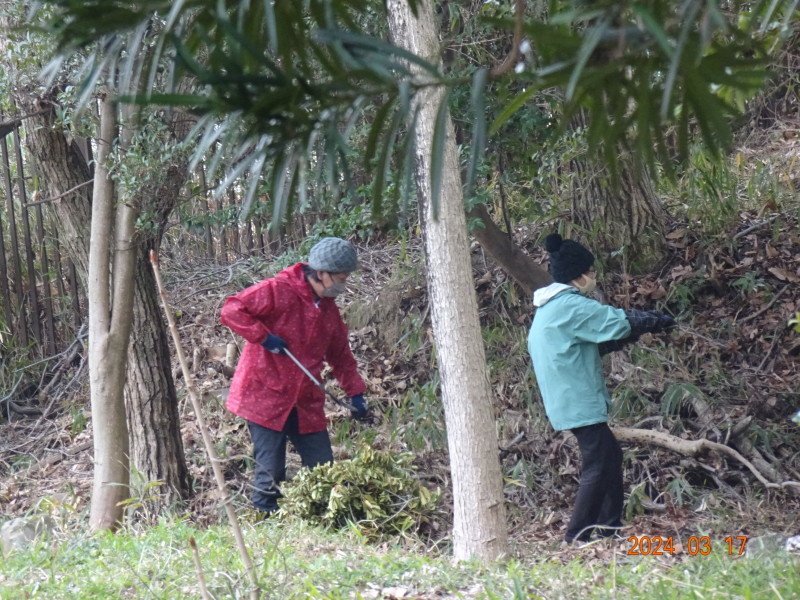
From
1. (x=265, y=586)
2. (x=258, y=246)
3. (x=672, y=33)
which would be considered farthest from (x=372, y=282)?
(x=672, y=33)

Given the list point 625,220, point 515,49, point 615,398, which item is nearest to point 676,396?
point 615,398

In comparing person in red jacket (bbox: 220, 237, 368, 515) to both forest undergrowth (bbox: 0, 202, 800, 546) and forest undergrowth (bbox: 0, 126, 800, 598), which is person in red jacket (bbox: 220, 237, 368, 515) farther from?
forest undergrowth (bbox: 0, 126, 800, 598)

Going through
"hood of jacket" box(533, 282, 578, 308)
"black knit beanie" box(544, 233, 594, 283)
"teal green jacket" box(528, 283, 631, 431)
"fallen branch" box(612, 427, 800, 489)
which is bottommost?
"fallen branch" box(612, 427, 800, 489)

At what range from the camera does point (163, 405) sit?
6.12m

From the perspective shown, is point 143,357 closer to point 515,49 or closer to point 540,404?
point 540,404

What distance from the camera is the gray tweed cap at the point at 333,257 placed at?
5.73 m

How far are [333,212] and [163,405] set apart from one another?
1781 mm

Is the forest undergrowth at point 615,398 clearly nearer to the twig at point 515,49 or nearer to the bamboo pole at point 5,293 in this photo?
the bamboo pole at point 5,293

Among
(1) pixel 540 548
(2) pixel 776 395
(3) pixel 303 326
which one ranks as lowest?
(1) pixel 540 548

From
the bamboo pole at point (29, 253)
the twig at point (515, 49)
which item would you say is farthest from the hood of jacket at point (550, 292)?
the bamboo pole at point (29, 253)

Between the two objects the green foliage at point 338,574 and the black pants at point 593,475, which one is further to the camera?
the black pants at point 593,475

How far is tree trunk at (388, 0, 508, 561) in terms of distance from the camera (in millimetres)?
4430

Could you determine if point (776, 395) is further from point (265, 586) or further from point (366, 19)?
point (265, 586)
